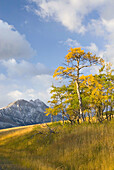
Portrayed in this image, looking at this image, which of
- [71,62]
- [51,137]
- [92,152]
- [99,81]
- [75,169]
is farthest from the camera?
[71,62]

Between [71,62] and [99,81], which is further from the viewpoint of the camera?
[71,62]

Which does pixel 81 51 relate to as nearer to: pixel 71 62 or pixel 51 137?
pixel 71 62

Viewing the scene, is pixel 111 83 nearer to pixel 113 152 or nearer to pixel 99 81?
pixel 99 81

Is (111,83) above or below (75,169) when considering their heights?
above

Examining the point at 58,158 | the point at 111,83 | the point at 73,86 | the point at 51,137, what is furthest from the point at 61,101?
the point at 58,158

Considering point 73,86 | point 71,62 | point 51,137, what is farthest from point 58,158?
point 73,86

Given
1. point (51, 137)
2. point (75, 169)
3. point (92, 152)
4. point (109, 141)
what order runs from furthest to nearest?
point (51, 137) → point (109, 141) → point (92, 152) → point (75, 169)

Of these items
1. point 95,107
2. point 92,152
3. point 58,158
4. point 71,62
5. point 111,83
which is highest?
point 71,62

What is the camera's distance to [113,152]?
5.70 m

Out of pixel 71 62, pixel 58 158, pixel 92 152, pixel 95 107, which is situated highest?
pixel 71 62

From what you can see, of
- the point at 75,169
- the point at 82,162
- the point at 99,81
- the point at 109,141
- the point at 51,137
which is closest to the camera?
the point at 75,169

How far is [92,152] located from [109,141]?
43.3 inches

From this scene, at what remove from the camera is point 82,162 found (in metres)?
5.98

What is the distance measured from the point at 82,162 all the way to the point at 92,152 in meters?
0.74
